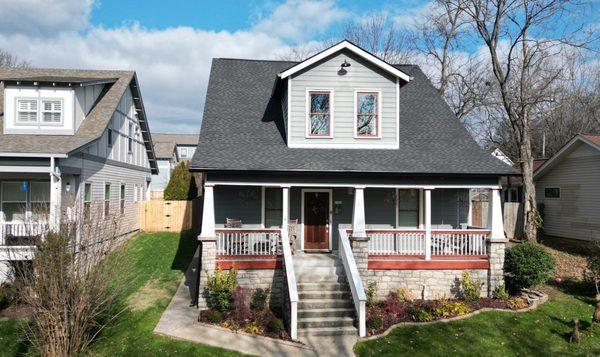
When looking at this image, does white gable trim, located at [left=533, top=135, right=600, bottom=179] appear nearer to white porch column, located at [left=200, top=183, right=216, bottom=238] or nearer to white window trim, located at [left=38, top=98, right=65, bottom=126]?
white porch column, located at [left=200, top=183, right=216, bottom=238]

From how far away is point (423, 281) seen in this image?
12.1 meters

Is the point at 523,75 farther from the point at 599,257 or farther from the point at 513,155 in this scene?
the point at 513,155

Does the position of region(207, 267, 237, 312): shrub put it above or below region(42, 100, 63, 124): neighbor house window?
below

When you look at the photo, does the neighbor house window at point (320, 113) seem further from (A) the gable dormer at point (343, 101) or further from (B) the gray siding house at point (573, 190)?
(B) the gray siding house at point (573, 190)

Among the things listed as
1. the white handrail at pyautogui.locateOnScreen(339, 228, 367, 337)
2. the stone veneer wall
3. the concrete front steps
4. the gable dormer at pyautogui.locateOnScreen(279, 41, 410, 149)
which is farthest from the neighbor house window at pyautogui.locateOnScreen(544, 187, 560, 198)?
the concrete front steps

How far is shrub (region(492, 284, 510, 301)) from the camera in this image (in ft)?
38.8

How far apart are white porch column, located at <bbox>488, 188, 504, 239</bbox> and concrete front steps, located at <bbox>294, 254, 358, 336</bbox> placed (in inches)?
183

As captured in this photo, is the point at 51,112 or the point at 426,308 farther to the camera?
the point at 51,112

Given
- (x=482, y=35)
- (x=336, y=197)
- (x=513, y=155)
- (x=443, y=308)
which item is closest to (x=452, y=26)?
(x=482, y=35)

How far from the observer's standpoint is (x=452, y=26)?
23250mm

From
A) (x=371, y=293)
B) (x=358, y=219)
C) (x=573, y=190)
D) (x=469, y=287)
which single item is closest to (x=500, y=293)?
(x=469, y=287)

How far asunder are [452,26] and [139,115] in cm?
1790

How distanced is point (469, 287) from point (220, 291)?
699 cm

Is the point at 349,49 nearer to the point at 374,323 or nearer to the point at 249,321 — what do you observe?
the point at 374,323
